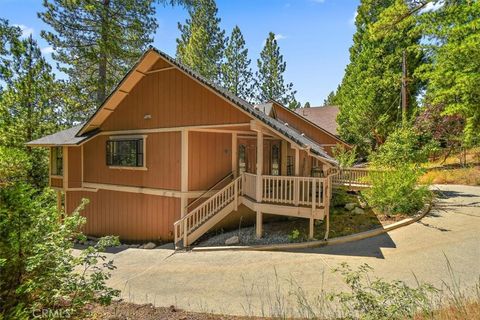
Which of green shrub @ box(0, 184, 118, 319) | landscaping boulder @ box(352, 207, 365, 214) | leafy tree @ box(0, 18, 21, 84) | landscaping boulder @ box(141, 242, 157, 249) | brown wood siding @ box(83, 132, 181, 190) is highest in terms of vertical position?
leafy tree @ box(0, 18, 21, 84)

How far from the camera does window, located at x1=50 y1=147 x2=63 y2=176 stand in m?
13.5

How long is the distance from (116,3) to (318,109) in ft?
71.3

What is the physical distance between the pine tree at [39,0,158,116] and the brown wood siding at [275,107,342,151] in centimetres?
1149

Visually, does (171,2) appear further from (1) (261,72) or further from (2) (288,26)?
(1) (261,72)

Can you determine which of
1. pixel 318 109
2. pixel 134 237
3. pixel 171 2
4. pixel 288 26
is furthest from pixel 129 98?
pixel 318 109

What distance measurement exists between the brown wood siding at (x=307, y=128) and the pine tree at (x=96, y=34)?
11.5 metres

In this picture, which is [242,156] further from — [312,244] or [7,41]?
[7,41]

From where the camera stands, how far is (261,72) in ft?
101

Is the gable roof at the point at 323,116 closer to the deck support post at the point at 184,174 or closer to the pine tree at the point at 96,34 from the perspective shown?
the pine tree at the point at 96,34

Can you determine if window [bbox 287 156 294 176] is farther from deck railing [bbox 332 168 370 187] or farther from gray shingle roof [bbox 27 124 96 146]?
gray shingle roof [bbox 27 124 96 146]

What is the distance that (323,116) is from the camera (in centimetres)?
2906

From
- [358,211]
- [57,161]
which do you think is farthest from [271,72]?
[358,211]

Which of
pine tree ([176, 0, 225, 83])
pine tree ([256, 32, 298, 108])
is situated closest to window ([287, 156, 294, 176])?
pine tree ([176, 0, 225, 83])
